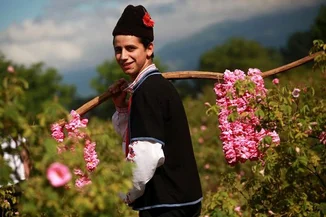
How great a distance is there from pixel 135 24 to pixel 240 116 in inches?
45.5

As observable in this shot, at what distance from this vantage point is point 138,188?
13.0 ft

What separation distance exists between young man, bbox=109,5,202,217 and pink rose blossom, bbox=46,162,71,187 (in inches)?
44.8

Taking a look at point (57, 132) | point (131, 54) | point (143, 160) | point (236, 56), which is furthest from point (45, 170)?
point (236, 56)

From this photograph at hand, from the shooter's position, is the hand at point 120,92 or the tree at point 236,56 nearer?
the hand at point 120,92

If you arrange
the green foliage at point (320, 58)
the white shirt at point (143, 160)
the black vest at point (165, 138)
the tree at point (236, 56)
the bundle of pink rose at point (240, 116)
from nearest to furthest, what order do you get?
the white shirt at point (143, 160), the black vest at point (165, 138), the bundle of pink rose at point (240, 116), the green foliage at point (320, 58), the tree at point (236, 56)

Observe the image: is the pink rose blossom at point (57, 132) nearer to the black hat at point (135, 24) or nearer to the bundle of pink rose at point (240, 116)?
the black hat at point (135, 24)

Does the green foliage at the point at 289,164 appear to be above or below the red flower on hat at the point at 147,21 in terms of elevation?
below

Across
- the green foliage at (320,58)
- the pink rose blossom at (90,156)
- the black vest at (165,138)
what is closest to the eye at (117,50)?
the black vest at (165,138)

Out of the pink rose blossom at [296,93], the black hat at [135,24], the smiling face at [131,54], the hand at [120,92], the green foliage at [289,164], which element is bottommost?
the green foliage at [289,164]

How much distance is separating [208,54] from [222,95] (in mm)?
81031

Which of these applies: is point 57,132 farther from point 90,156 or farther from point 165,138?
point 165,138

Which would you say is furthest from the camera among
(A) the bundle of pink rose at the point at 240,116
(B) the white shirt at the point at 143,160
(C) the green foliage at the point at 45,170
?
(A) the bundle of pink rose at the point at 240,116

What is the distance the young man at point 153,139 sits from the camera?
3.93 metres

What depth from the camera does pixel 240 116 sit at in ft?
16.7
